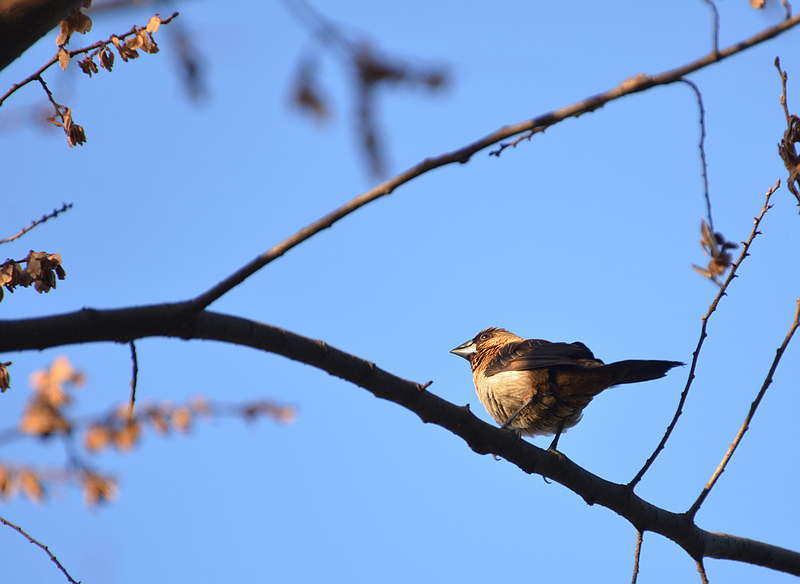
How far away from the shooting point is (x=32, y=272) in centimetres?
228

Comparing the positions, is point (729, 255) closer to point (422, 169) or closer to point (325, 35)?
point (422, 169)

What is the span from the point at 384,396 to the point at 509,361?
9.38 ft

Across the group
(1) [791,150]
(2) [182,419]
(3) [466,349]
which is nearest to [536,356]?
(3) [466,349]

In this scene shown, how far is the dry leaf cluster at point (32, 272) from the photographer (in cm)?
228

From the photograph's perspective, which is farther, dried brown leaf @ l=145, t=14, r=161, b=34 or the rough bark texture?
dried brown leaf @ l=145, t=14, r=161, b=34

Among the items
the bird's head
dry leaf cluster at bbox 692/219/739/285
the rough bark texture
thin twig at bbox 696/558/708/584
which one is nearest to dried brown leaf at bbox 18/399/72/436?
the rough bark texture

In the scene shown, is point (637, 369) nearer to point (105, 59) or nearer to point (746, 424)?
point (746, 424)

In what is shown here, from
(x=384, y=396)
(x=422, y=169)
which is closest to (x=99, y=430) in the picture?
(x=384, y=396)

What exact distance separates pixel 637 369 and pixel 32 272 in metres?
3.38

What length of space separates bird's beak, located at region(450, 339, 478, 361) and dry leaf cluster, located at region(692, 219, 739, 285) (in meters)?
3.82

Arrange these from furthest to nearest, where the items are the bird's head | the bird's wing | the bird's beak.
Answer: the bird's beak → the bird's head → the bird's wing

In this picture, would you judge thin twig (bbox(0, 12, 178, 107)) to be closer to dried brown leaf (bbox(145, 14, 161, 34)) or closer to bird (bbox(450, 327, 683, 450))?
dried brown leaf (bbox(145, 14, 161, 34))

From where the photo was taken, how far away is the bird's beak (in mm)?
6328

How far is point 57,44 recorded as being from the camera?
240 centimetres
